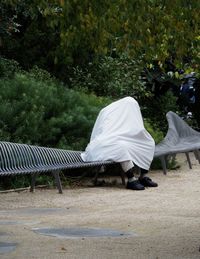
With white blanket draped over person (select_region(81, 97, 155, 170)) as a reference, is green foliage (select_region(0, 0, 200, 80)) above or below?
above

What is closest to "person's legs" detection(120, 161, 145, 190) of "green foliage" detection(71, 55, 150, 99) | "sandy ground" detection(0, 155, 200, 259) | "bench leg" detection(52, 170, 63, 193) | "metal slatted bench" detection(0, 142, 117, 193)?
"sandy ground" detection(0, 155, 200, 259)

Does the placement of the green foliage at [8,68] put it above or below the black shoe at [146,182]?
above

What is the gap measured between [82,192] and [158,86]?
11.6 meters

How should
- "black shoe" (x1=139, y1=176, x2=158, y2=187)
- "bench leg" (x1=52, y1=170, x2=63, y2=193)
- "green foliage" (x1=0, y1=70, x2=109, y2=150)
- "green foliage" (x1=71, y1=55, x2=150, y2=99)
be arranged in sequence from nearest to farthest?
"bench leg" (x1=52, y1=170, x2=63, y2=193), "black shoe" (x1=139, y1=176, x2=158, y2=187), "green foliage" (x1=0, y1=70, x2=109, y2=150), "green foliage" (x1=71, y1=55, x2=150, y2=99)

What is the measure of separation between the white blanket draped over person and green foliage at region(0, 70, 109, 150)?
1031 millimetres

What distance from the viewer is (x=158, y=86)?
73.3 ft

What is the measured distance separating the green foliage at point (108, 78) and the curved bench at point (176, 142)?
165 centimetres

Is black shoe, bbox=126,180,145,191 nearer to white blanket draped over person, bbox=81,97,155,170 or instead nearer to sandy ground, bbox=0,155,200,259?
sandy ground, bbox=0,155,200,259

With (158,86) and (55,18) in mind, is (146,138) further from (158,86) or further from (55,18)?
(158,86)

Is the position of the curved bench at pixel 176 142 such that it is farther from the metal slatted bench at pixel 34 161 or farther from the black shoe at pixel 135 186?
the metal slatted bench at pixel 34 161

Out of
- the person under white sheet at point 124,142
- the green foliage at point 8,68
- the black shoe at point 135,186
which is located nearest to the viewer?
the black shoe at point 135,186

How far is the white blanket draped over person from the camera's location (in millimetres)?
11679

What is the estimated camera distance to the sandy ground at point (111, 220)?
20.3 feet

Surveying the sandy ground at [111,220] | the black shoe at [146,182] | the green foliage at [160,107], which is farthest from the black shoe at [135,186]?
the green foliage at [160,107]
